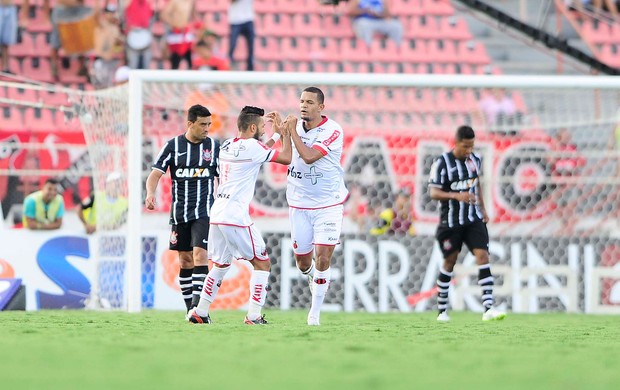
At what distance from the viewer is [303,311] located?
542 inches

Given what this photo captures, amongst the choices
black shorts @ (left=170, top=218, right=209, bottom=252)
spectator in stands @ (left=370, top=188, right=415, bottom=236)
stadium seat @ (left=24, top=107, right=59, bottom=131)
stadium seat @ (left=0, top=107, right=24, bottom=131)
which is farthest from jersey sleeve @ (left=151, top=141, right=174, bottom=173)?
stadium seat @ (left=0, top=107, right=24, bottom=131)

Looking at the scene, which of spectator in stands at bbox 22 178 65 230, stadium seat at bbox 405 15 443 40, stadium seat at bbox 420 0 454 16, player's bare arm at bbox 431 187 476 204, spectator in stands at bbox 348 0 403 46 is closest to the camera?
player's bare arm at bbox 431 187 476 204

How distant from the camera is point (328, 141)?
981cm

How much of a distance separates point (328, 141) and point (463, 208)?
2.48m

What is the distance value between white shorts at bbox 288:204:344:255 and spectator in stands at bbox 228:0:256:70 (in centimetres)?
916

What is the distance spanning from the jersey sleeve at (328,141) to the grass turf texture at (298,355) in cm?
140

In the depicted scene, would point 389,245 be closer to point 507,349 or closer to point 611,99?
point 611,99

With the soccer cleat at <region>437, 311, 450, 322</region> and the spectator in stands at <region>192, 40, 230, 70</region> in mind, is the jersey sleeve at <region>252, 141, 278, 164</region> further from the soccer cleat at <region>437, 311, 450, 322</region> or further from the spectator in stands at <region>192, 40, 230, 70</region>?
the spectator in stands at <region>192, 40, 230, 70</region>

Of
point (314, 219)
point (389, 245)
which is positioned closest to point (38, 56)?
point (389, 245)

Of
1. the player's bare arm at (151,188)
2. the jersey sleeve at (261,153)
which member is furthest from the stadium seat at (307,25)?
the jersey sleeve at (261,153)

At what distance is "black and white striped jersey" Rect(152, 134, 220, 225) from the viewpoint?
1050 centimetres

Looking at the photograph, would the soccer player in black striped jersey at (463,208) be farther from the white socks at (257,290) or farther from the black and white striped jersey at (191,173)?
the white socks at (257,290)

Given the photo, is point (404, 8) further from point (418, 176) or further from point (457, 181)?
point (457, 181)

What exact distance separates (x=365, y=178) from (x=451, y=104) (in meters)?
1.63
